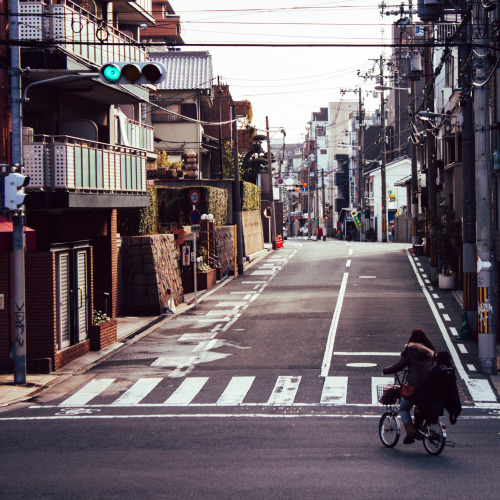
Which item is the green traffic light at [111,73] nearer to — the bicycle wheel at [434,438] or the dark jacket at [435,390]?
the dark jacket at [435,390]

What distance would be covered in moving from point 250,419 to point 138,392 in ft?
Result: 13.2

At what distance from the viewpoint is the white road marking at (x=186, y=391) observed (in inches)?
689

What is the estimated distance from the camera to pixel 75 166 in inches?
861

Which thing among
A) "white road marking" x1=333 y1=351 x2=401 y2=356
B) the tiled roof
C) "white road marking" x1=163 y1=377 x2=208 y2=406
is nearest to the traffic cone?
"white road marking" x1=333 y1=351 x2=401 y2=356

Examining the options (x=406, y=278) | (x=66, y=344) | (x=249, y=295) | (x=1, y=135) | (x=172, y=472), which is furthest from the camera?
(x=406, y=278)

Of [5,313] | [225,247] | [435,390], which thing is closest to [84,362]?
[5,313]

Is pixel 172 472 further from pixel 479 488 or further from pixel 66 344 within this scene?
pixel 66 344

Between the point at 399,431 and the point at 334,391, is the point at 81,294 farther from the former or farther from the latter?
the point at 399,431

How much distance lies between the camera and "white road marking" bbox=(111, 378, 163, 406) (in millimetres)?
17594

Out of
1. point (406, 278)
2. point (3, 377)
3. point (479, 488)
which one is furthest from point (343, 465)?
point (406, 278)

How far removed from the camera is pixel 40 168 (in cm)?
2080

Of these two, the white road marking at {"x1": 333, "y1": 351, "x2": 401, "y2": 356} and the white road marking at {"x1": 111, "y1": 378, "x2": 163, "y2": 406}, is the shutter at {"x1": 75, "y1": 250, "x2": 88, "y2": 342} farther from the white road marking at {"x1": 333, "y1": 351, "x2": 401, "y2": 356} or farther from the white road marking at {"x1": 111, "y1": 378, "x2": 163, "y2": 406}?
the white road marking at {"x1": 333, "y1": 351, "x2": 401, "y2": 356}

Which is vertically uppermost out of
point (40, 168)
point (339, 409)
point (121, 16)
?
point (121, 16)

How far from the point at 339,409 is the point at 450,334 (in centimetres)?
1087
